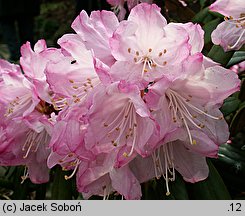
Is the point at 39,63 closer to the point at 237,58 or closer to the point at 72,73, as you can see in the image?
the point at 72,73

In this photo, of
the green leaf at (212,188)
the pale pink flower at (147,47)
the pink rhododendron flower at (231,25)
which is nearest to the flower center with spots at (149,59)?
the pale pink flower at (147,47)

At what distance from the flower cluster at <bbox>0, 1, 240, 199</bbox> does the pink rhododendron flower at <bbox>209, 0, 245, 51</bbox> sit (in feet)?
0.24

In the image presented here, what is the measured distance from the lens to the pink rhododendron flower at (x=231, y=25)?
0.80 m

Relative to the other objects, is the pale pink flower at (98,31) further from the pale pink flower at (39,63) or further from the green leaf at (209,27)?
the green leaf at (209,27)

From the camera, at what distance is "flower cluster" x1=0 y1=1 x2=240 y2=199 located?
723 mm

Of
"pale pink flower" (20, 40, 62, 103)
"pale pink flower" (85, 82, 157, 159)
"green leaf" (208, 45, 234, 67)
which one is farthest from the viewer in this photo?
"green leaf" (208, 45, 234, 67)

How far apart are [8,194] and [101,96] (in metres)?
0.84

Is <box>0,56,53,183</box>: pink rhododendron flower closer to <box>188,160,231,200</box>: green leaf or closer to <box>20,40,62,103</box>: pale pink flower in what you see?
<box>20,40,62,103</box>: pale pink flower

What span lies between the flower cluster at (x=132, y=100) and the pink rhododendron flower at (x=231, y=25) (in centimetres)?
7

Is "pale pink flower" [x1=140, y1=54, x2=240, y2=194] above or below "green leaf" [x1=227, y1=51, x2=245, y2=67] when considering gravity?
above

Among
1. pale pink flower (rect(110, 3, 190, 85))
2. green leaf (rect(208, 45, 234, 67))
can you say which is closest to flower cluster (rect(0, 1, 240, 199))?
pale pink flower (rect(110, 3, 190, 85))

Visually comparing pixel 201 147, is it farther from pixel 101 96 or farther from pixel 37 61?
pixel 37 61

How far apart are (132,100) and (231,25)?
222mm

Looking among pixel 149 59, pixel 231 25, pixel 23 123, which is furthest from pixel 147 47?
pixel 23 123
